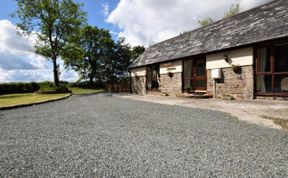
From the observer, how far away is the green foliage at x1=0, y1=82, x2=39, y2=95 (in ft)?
88.8

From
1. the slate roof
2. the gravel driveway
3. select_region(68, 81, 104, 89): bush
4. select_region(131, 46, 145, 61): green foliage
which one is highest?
select_region(131, 46, 145, 61): green foliage

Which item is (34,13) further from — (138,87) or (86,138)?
(86,138)

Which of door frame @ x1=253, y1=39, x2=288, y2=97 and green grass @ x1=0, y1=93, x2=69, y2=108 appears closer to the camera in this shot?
door frame @ x1=253, y1=39, x2=288, y2=97

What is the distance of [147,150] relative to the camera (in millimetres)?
3961

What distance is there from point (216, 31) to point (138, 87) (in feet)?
31.6

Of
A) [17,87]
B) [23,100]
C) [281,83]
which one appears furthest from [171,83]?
[17,87]

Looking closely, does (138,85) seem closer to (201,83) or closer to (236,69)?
(201,83)

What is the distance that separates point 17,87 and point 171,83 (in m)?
22.1

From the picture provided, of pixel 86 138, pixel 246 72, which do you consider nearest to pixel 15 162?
pixel 86 138

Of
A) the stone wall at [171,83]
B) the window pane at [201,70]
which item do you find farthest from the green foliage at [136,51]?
the window pane at [201,70]

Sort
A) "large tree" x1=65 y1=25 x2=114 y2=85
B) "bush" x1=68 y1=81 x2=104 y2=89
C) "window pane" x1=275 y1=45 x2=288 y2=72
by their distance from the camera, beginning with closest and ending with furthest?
1. "window pane" x1=275 y1=45 x2=288 y2=72
2. "bush" x1=68 y1=81 x2=104 y2=89
3. "large tree" x1=65 y1=25 x2=114 y2=85

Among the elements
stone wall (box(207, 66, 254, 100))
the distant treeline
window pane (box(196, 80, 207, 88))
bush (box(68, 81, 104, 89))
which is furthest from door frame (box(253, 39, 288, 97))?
bush (box(68, 81, 104, 89))

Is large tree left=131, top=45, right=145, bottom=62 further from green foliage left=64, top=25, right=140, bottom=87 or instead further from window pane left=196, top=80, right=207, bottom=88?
window pane left=196, top=80, right=207, bottom=88

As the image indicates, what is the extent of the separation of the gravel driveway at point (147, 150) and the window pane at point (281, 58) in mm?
5887
